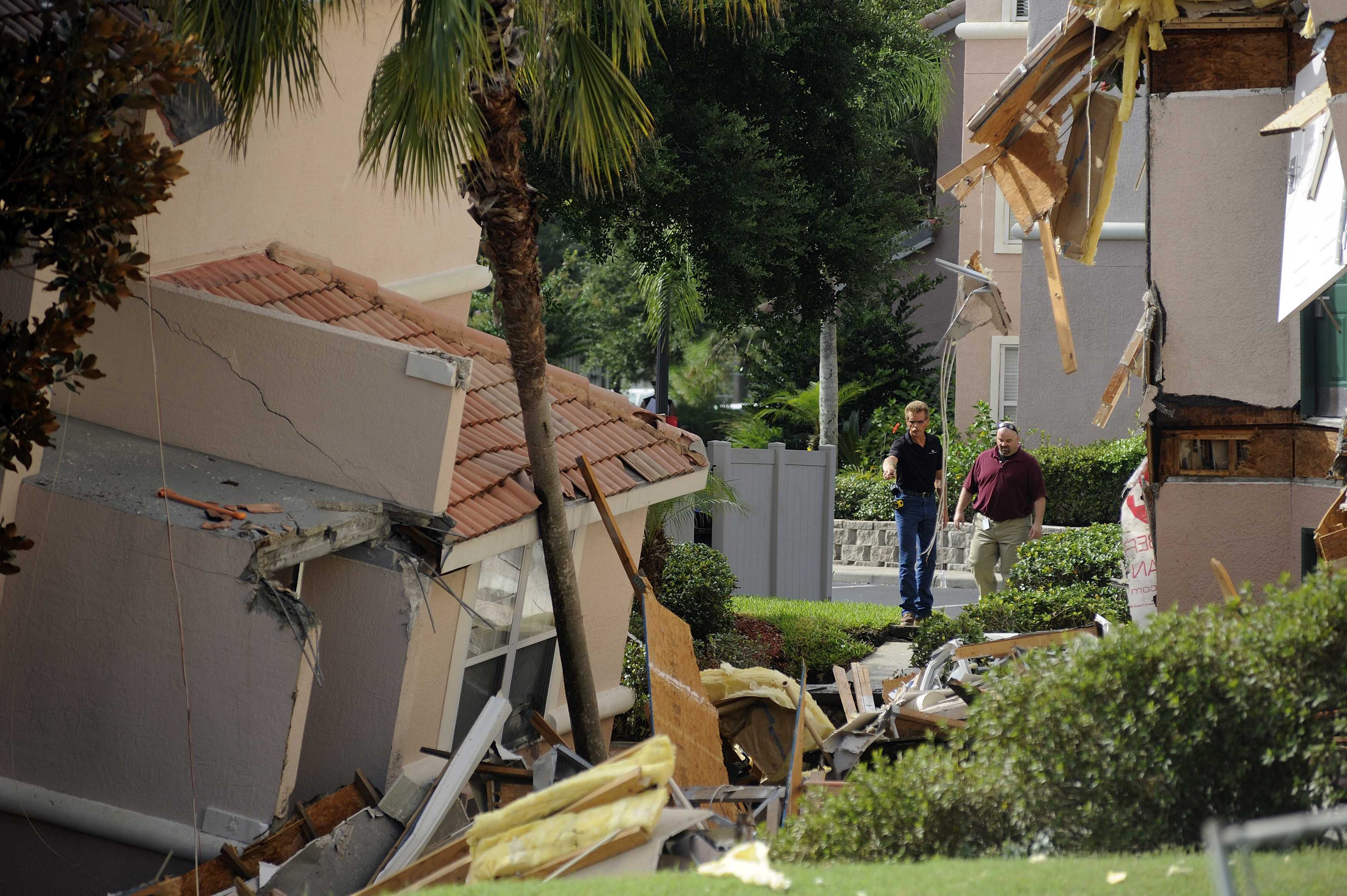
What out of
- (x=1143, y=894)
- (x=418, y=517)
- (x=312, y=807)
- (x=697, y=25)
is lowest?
(x=312, y=807)

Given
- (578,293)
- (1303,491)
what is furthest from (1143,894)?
(578,293)

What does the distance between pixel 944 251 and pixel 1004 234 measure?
4.79 metres

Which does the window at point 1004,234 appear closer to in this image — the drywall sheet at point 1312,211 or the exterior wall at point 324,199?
the exterior wall at point 324,199

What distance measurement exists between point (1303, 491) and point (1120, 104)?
9.71 ft

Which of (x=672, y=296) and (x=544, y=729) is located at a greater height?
(x=672, y=296)

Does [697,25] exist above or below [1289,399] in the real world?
above

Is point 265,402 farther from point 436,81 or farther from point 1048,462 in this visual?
point 1048,462

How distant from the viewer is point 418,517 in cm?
686

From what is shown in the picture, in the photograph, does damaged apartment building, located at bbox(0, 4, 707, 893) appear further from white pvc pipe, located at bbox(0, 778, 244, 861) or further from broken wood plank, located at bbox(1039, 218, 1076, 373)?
broken wood plank, located at bbox(1039, 218, 1076, 373)

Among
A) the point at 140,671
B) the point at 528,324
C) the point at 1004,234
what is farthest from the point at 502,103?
the point at 1004,234

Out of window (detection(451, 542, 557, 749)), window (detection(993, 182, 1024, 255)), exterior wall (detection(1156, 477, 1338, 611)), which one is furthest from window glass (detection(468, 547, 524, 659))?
window (detection(993, 182, 1024, 255))

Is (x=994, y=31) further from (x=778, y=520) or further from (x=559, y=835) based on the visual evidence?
(x=559, y=835)

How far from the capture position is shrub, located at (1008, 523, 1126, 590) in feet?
39.2

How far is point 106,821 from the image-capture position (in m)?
6.37
